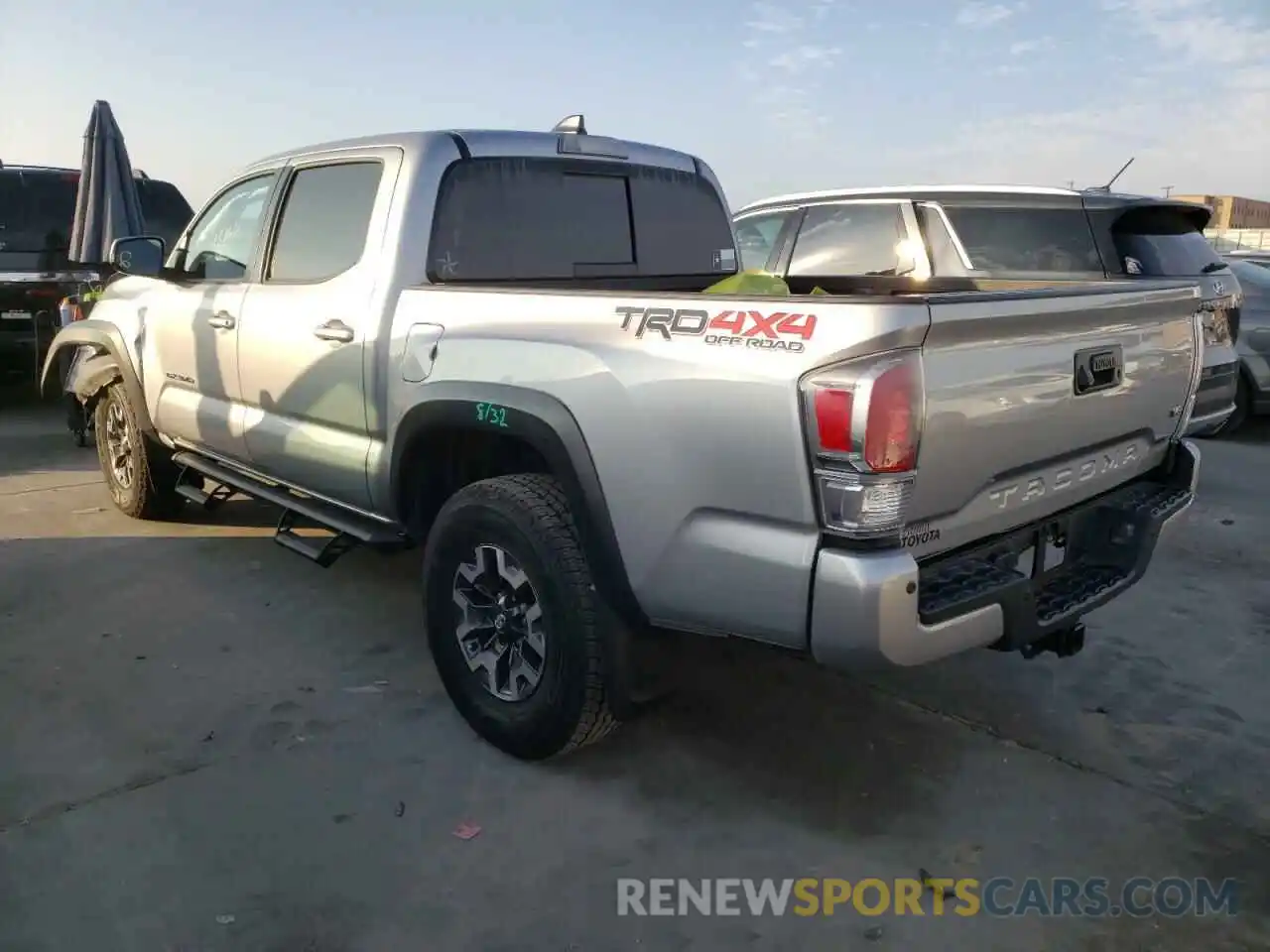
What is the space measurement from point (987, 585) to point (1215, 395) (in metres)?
4.63

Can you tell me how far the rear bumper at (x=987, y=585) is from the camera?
90.1 inches

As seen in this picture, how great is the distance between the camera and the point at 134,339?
206 inches

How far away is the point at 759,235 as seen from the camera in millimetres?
7555

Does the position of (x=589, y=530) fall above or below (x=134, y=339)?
below

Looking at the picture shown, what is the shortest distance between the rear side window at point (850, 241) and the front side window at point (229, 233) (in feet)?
12.1

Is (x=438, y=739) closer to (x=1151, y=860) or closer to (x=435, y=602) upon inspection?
(x=435, y=602)

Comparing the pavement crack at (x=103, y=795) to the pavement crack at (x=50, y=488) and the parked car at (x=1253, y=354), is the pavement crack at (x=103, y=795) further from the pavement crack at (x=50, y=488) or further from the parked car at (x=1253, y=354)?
the parked car at (x=1253, y=354)

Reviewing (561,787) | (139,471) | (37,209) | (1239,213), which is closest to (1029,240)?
(561,787)

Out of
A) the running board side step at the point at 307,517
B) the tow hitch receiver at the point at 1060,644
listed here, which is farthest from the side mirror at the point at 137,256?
the tow hitch receiver at the point at 1060,644

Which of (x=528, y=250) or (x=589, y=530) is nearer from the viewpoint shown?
(x=589, y=530)

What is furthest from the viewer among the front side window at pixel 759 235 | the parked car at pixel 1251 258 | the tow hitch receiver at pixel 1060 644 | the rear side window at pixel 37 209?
the parked car at pixel 1251 258

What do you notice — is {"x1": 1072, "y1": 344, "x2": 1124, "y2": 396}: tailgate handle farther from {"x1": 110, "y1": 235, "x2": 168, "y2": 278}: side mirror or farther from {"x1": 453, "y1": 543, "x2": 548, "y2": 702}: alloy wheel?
{"x1": 110, "y1": 235, "x2": 168, "y2": 278}: side mirror

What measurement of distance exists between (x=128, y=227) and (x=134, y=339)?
4366mm

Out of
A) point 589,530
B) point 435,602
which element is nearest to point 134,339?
point 435,602
